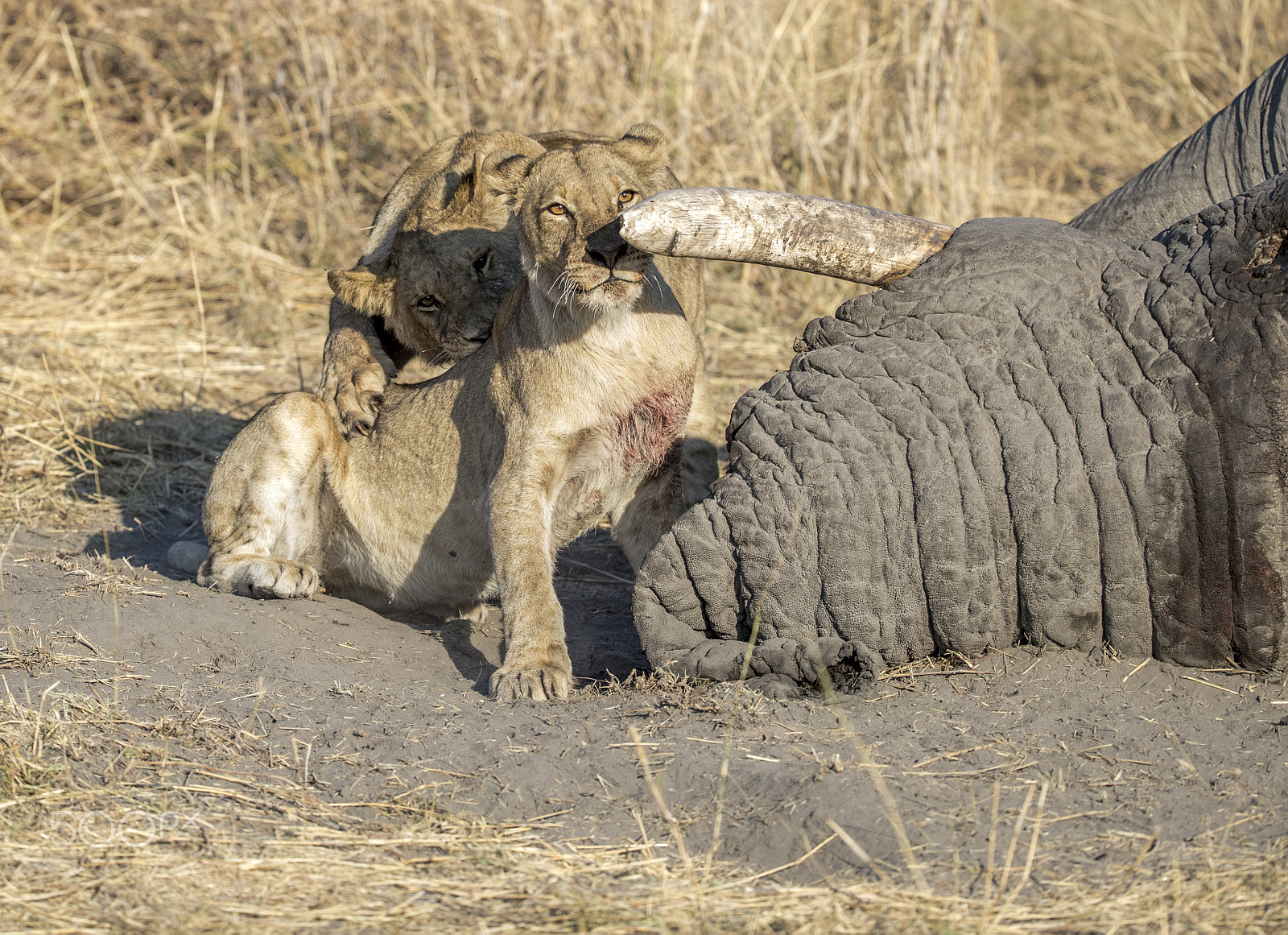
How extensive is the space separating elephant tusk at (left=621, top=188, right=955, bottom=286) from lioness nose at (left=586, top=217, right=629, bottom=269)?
0.35 m

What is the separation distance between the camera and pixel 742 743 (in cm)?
317

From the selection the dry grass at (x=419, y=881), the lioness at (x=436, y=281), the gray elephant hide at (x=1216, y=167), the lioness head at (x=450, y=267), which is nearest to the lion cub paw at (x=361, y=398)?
the lioness at (x=436, y=281)

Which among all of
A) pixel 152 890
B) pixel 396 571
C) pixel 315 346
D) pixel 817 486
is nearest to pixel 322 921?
pixel 152 890

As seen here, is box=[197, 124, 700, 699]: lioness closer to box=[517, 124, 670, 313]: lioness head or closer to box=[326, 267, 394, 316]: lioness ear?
box=[517, 124, 670, 313]: lioness head

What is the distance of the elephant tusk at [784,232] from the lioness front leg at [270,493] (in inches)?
85.2

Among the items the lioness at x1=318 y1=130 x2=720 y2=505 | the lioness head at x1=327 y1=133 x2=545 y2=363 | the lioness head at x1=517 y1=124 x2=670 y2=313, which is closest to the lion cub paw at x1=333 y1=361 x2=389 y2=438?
the lioness at x1=318 y1=130 x2=720 y2=505

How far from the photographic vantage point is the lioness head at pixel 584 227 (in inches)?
150

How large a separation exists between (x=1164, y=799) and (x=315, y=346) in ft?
19.3

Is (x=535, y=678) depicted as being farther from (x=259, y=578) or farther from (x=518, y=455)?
(x=259, y=578)

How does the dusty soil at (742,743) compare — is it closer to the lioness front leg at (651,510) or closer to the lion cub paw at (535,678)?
the lion cub paw at (535,678)

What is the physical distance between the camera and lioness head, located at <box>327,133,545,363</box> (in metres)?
5.01

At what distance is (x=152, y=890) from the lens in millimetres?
2531

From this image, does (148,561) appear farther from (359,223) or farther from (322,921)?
(359,223)

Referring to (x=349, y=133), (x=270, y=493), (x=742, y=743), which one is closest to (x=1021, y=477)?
(x=742, y=743)
